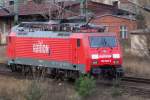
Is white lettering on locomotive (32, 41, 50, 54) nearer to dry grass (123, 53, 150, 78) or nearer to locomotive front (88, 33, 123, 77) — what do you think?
locomotive front (88, 33, 123, 77)

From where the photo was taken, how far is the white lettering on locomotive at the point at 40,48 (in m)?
27.5

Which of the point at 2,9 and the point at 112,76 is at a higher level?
the point at 2,9

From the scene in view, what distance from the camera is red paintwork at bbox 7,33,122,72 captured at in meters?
24.7

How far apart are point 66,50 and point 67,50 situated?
0.09 metres

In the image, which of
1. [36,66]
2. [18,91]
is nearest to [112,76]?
[36,66]

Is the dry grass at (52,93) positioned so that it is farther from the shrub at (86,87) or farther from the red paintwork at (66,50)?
the red paintwork at (66,50)

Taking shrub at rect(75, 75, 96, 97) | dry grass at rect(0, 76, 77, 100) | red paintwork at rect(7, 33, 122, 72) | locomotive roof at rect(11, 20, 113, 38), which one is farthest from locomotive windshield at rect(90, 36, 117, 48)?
shrub at rect(75, 75, 96, 97)

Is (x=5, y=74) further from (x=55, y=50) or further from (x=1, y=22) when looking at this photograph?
(x=1, y=22)

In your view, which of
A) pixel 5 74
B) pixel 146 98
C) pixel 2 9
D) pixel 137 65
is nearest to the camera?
pixel 146 98

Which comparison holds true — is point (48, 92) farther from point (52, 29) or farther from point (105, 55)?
point (52, 29)

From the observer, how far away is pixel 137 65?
32219 millimetres

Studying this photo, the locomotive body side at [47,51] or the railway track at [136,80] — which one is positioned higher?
the locomotive body side at [47,51]

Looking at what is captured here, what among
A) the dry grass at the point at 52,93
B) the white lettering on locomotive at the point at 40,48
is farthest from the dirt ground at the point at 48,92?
the white lettering on locomotive at the point at 40,48

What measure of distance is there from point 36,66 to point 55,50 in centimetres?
178
